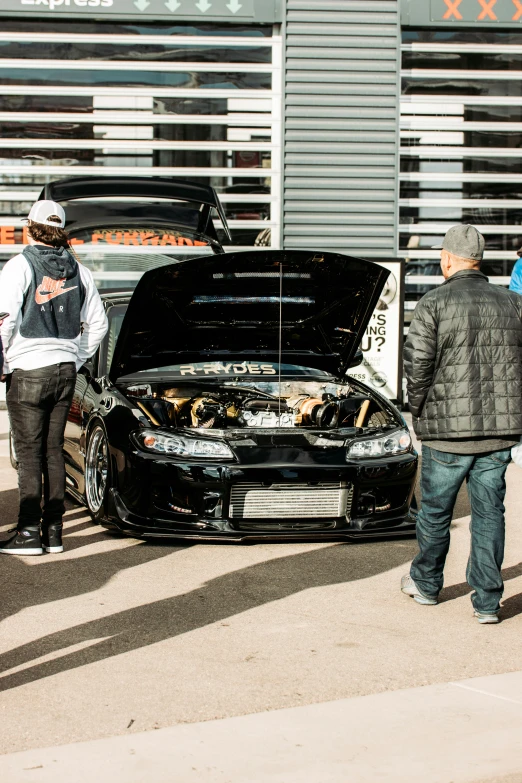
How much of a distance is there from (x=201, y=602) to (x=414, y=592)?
3.23 feet

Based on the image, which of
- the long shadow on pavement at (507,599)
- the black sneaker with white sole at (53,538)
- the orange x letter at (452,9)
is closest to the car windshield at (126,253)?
the orange x letter at (452,9)

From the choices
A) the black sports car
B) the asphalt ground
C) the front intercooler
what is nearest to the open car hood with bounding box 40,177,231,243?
the black sports car

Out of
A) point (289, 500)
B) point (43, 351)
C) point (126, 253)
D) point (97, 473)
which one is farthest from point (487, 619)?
point (126, 253)

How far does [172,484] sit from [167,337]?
4.43 ft

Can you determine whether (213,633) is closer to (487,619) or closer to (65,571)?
(487,619)

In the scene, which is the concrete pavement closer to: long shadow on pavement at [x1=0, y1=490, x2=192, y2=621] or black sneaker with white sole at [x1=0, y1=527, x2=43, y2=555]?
long shadow on pavement at [x1=0, y1=490, x2=192, y2=621]

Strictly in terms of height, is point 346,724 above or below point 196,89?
below

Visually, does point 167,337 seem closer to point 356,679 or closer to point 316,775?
point 356,679

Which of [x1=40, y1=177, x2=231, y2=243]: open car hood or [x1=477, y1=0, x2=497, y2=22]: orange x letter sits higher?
[x1=477, y1=0, x2=497, y2=22]: orange x letter

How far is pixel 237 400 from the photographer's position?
715 centimetres

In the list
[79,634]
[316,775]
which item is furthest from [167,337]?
[316,775]

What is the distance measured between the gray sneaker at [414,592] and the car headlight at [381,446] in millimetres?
1153

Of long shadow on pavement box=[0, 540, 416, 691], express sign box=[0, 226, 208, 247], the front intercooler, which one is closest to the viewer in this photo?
long shadow on pavement box=[0, 540, 416, 691]

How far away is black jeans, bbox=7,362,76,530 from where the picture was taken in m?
6.02
